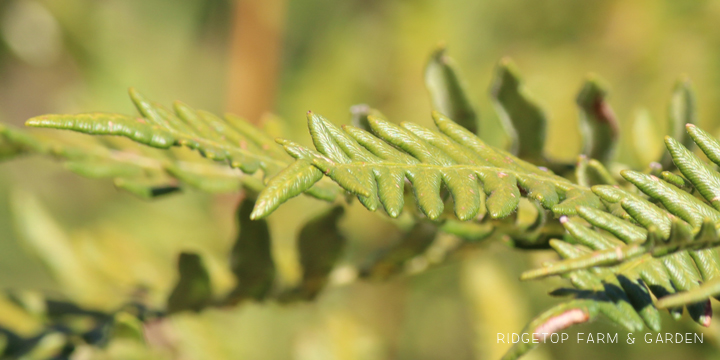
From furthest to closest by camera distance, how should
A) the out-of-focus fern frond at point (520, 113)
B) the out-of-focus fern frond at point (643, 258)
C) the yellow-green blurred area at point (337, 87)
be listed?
1. the yellow-green blurred area at point (337, 87)
2. the out-of-focus fern frond at point (520, 113)
3. the out-of-focus fern frond at point (643, 258)

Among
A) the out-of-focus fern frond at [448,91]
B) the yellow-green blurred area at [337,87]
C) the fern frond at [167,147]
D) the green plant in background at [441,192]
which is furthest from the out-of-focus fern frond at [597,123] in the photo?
the yellow-green blurred area at [337,87]

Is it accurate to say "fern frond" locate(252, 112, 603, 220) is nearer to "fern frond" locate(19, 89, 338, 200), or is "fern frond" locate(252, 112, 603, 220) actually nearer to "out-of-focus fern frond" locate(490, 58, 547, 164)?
"fern frond" locate(19, 89, 338, 200)

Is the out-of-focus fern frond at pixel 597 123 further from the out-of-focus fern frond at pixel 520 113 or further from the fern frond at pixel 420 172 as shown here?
the fern frond at pixel 420 172

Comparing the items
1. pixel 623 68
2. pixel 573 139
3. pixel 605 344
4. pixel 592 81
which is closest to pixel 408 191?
pixel 592 81

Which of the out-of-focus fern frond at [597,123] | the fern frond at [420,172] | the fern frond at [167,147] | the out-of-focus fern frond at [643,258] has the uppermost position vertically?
the out-of-focus fern frond at [597,123]

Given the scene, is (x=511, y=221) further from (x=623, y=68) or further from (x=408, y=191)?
(x=623, y=68)

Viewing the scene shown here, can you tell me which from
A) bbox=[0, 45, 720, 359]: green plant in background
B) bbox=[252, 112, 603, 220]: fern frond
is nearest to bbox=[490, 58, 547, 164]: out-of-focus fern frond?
bbox=[0, 45, 720, 359]: green plant in background
